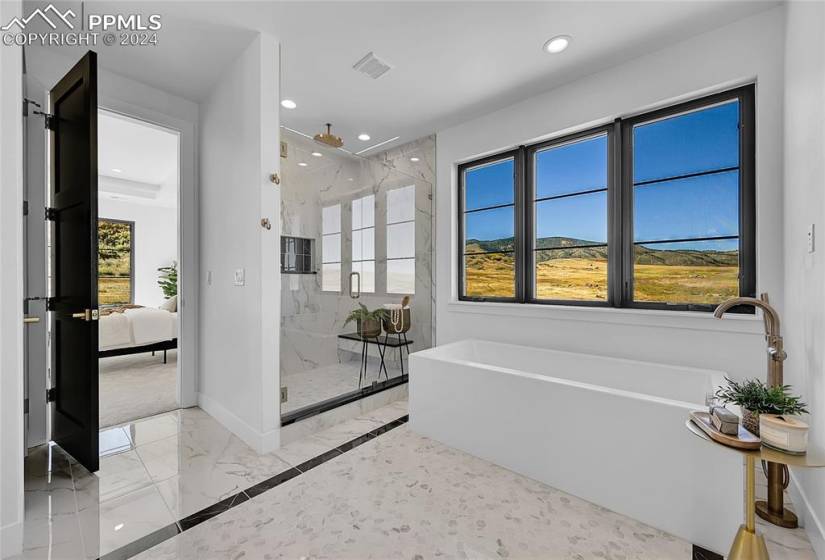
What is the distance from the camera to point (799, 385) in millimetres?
1717

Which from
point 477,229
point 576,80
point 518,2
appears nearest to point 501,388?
point 477,229

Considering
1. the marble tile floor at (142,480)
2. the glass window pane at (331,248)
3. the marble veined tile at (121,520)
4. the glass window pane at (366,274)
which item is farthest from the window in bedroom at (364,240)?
the marble veined tile at (121,520)

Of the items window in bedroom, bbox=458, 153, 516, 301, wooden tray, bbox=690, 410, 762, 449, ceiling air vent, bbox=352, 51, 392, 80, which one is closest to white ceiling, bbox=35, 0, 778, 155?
ceiling air vent, bbox=352, 51, 392, 80

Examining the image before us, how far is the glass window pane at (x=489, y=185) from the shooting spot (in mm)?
3318

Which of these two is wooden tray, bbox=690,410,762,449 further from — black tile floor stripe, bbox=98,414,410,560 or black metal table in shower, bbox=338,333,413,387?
black metal table in shower, bbox=338,333,413,387

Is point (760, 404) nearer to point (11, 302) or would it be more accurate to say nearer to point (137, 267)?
point (11, 302)

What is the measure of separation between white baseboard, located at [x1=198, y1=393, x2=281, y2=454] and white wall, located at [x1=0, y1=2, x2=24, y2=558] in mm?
1028

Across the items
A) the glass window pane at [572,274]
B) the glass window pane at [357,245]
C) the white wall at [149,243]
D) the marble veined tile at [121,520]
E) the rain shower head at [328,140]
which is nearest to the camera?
the marble veined tile at [121,520]

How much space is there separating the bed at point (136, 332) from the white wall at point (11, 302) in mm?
3303

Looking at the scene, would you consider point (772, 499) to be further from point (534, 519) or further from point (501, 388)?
point (501, 388)

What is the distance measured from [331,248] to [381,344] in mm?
1020

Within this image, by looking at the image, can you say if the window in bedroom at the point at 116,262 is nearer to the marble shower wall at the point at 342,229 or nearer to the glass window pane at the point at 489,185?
the marble shower wall at the point at 342,229

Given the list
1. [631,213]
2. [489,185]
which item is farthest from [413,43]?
[631,213]

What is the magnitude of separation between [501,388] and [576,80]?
244 cm
